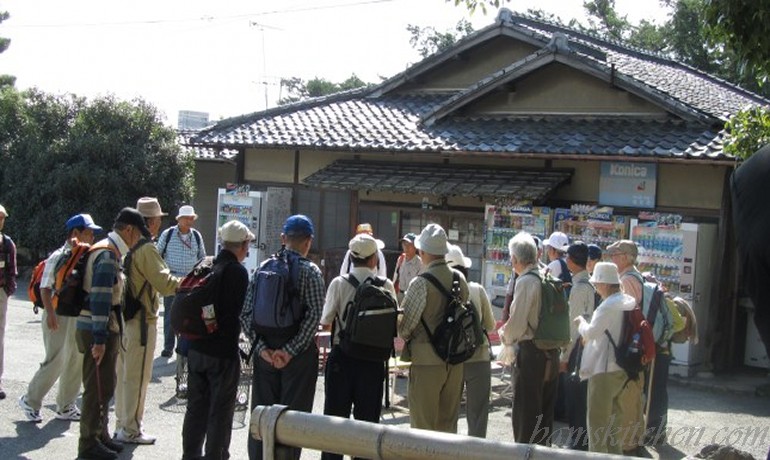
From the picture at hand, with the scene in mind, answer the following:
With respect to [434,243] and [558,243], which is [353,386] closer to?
[434,243]

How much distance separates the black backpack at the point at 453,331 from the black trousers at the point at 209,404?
4.88 feet

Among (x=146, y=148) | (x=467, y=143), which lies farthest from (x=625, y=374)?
(x=146, y=148)

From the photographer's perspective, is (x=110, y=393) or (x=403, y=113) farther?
(x=403, y=113)

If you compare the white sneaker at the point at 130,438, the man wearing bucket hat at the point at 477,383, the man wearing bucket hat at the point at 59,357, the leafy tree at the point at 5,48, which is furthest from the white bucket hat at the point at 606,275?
the leafy tree at the point at 5,48

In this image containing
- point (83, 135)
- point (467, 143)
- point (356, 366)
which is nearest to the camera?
point (356, 366)

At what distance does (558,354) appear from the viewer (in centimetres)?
700

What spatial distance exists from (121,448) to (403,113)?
419 inches

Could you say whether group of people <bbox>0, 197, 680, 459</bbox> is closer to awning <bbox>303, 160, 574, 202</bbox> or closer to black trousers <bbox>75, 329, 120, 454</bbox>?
black trousers <bbox>75, 329, 120, 454</bbox>

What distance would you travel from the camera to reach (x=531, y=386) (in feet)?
22.5

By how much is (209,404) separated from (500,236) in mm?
7662

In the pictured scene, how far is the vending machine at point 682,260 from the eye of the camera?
11461mm

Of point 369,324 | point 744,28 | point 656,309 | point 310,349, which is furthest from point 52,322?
point 744,28

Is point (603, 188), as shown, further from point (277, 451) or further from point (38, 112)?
point (38, 112)

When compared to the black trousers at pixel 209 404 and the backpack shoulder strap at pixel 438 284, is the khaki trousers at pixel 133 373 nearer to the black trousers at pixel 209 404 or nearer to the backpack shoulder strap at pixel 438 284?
the black trousers at pixel 209 404
